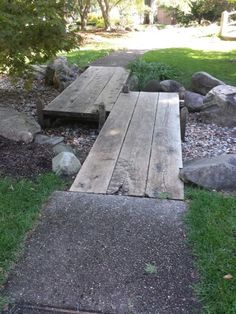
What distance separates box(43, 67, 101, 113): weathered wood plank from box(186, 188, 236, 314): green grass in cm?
263

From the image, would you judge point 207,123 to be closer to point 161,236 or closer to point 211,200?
point 211,200

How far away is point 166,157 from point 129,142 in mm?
539

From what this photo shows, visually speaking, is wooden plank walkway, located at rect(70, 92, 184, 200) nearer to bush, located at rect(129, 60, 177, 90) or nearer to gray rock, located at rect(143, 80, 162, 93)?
gray rock, located at rect(143, 80, 162, 93)

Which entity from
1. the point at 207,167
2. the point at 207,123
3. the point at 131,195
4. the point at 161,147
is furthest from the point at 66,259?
the point at 207,123

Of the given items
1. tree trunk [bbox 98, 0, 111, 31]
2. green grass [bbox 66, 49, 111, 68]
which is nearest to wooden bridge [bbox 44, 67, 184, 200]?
green grass [bbox 66, 49, 111, 68]

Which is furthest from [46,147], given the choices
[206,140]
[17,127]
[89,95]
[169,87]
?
[169,87]

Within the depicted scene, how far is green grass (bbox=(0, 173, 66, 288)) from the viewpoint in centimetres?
249

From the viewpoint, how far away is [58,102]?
5.49 meters

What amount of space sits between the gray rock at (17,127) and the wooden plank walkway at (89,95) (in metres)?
0.46

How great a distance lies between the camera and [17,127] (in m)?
4.54

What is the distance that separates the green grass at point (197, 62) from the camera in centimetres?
813

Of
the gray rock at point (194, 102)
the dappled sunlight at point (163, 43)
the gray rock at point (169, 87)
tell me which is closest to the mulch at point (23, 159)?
the gray rock at point (194, 102)

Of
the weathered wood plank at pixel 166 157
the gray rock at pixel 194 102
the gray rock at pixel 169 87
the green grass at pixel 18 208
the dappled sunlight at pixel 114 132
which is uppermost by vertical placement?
the green grass at pixel 18 208

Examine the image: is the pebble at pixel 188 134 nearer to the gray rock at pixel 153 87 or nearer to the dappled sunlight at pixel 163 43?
the gray rock at pixel 153 87
